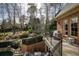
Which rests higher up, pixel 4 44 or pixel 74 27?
pixel 74 27

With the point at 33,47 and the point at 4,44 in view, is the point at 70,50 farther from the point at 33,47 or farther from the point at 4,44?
the point at 4,44

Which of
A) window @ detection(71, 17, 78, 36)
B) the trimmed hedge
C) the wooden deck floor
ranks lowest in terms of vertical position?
the wooden deck floor

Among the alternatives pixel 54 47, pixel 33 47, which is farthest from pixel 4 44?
pixel 54 47

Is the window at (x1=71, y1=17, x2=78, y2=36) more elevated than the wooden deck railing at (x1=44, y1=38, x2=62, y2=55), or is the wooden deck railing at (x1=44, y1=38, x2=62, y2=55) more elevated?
the window at (x1=71, y1=17, x2=78, y2=36)

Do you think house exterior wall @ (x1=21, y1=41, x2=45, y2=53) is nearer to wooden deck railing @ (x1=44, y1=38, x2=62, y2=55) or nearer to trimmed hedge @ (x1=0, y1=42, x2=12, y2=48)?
wooden deck railing @ (x1=44, y1=38, x2=62, y2=55)

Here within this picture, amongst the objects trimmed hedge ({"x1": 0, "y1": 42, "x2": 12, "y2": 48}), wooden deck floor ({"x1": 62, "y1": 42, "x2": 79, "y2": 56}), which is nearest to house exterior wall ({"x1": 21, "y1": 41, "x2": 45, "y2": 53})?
trimmed hedge ({"x1": 0, "y1": 42, "x2": 12, "y2": 48})

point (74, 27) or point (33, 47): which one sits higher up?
point (74, 27)

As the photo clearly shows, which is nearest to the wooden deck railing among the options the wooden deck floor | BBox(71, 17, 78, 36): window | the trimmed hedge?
the wooden deck floor

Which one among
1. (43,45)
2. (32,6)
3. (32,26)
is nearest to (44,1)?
(32,6)

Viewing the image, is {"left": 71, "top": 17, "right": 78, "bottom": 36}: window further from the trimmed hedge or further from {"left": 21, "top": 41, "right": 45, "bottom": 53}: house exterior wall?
the trimmed hedge

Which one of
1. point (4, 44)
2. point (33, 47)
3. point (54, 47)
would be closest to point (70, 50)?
point (54, 47)

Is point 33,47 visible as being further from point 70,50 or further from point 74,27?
point 74,27

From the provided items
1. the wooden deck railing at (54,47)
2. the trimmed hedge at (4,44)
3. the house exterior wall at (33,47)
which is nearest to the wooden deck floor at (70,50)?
the wooden deck railing at (54,47)

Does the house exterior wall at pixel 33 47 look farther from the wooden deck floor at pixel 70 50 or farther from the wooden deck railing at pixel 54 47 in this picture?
the wooden deck floor at pixel 70 50
